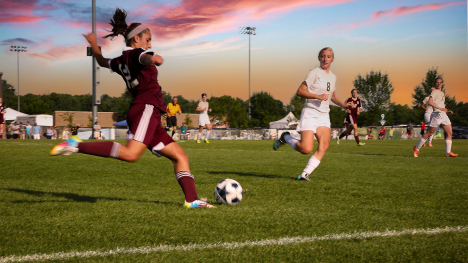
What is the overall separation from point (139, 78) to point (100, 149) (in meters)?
0.80

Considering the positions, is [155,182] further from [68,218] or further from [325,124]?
[325,124]

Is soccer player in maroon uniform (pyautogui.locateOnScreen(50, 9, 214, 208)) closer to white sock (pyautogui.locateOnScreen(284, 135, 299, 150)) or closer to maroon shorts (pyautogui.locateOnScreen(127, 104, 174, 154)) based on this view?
maroon shorts (pyautogui.locateOnScreen(127, 104, 174, 154))

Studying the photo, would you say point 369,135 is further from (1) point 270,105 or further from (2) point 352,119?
(1) point 270,105

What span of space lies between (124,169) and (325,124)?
4134 millimetres

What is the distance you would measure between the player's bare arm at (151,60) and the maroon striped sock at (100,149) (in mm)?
→ 881

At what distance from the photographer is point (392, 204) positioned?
4.21m

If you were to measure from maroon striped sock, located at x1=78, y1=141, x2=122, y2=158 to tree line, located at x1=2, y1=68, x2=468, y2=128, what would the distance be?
3920 cm

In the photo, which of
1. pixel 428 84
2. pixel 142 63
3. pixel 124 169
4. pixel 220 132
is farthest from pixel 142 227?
pixel 428 84

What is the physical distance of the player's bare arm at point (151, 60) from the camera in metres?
3.21

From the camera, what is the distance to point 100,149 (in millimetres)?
3582

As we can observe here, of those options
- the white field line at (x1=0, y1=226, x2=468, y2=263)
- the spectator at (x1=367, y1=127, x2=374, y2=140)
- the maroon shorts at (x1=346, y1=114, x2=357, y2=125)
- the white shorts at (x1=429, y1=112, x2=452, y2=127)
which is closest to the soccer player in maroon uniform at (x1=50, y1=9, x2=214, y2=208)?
the white field line at (x1=0, y1=226, x2=468, y2=263)

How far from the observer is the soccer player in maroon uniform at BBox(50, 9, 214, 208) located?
3531 millimetres

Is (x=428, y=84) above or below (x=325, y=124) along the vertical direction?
above

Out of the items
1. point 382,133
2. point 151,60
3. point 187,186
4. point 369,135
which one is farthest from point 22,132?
point 151,60
